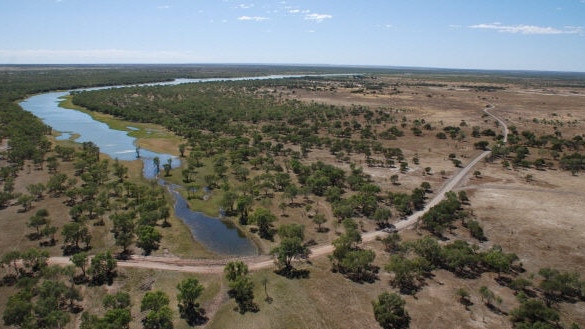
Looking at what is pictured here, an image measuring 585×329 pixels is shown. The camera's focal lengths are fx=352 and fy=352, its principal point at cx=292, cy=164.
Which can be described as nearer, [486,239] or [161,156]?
[486,239]

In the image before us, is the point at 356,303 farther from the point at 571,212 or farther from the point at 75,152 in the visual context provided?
the point at 75,152

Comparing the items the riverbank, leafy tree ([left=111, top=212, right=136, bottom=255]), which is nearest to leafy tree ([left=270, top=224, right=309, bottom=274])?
leafy tree ([left=111, top=212, right=136, bottom=255])

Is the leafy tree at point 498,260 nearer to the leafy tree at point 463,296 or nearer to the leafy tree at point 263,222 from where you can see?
the leafy tree at point 463,296

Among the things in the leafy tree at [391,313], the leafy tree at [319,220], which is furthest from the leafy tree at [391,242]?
the leafy tree at [391,313]

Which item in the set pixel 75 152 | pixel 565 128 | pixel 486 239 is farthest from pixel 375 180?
pixel 565 128

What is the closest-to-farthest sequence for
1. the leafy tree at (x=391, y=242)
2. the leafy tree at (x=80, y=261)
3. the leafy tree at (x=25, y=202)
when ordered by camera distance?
1. the leafy tree at (x=80, y=261)
2. the leafy tree at (x=391, y=242)
3. the leafy tree at (x=25, y=202)

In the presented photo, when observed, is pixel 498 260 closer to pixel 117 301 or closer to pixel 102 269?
pixel 117 301
